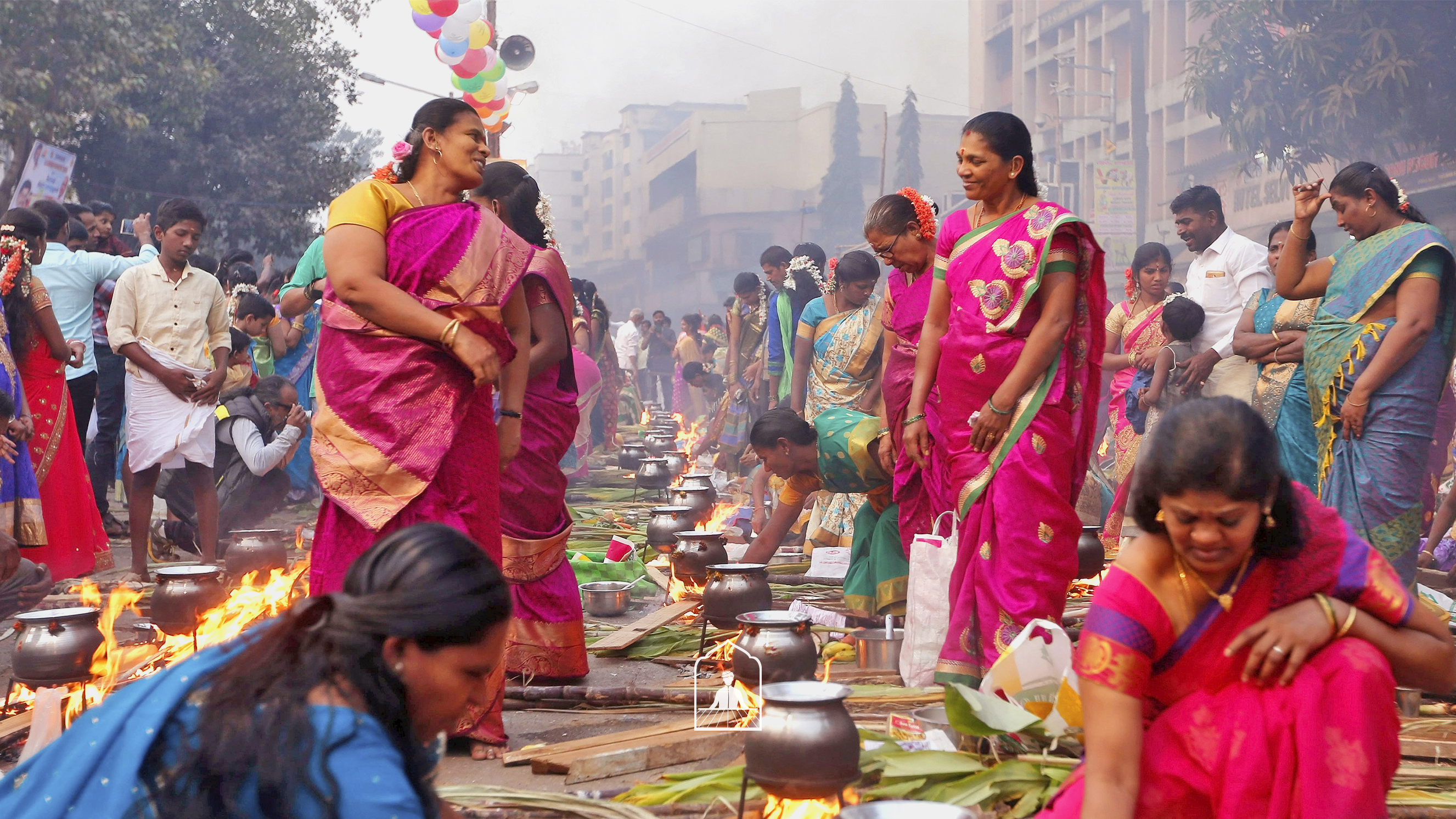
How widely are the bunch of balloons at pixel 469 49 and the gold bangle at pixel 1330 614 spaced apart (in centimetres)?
1130

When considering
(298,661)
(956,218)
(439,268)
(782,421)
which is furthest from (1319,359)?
(298,661)

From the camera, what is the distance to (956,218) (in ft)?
15.3

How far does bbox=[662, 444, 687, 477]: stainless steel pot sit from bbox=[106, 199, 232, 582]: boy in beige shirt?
4.19 m

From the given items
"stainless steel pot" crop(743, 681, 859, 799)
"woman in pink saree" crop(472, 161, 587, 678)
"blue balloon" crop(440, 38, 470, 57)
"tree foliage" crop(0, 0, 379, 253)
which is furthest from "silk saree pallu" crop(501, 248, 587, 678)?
"tree foliage" crop(0, 0, 379, 253)

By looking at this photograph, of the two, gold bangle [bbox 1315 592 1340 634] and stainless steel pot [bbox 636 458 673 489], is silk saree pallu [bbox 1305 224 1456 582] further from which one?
stainless steel pot [bbox 636 458 673 489]

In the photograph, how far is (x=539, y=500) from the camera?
4.97 meters

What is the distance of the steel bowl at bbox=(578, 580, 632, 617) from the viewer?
6.51 metres

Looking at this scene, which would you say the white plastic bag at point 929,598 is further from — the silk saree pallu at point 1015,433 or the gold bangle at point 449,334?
the gold bangle at point 449,334

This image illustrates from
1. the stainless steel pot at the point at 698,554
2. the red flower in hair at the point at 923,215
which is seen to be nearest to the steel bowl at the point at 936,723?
the red flower in hair at the point at 923,215

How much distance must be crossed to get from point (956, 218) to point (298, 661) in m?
3.44

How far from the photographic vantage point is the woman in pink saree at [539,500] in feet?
16.0

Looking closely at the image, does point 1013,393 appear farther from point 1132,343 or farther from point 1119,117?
point 1119,117

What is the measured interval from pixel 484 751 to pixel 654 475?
247 inches

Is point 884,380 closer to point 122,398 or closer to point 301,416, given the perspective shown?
point 301,416
